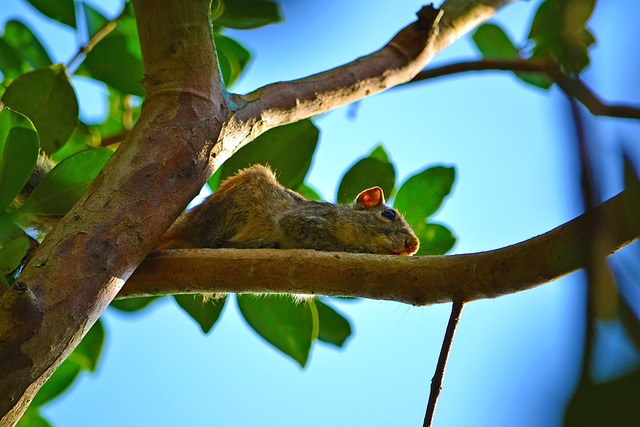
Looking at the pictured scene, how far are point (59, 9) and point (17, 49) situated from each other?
356 millimetres

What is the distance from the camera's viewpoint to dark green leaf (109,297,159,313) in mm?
2180

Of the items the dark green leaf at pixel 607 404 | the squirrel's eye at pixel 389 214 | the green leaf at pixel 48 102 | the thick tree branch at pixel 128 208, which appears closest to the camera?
the dark green leaf at pixel 607 404

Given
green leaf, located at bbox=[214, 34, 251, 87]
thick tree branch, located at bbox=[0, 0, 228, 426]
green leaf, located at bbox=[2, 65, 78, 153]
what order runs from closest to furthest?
thick tree branch, located at bbox=[0, 0, 228, 426] < green leaf, located at bbox=[2, 65, 78, 153] < green leaf, located at bbox=[214, 34, 251, 87]

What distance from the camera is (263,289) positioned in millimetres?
1468

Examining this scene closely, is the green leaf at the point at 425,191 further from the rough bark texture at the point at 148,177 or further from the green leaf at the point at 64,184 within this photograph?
the green leaf at the point at 64,184

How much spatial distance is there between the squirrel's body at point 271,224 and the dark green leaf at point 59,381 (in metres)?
0.46

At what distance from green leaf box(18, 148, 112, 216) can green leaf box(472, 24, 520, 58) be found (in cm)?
155

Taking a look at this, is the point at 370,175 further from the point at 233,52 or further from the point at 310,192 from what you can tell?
the point at 233,52

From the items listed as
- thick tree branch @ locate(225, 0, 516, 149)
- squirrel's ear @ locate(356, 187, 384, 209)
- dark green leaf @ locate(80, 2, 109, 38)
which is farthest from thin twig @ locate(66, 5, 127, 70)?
squirrel's ear @ locate(356, 187, 384, 209)

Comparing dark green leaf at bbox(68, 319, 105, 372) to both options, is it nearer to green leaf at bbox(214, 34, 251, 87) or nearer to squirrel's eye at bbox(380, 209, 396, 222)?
green leaf at bbox(214, 34, 251, 87)

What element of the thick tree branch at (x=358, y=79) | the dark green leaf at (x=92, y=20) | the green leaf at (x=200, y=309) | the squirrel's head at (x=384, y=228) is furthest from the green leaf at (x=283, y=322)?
the dark green leaf at (x=92, y=20)

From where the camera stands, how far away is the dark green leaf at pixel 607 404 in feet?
0.78

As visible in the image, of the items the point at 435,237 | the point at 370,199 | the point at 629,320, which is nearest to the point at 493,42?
the point at 370,199

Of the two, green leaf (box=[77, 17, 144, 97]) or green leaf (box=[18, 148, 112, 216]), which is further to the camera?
green leaf (box=[77, 17, 144, 97])
